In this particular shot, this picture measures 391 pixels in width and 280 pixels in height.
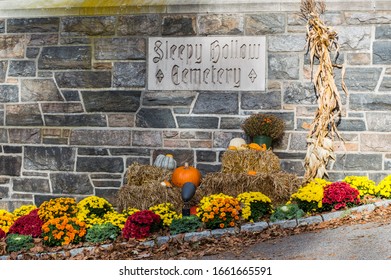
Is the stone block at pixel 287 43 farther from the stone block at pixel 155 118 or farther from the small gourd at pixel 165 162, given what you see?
the small gourd at pixel 165 162

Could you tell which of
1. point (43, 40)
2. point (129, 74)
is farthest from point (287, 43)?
point (43, 40)

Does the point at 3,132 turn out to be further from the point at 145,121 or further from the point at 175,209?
the point at 175,209

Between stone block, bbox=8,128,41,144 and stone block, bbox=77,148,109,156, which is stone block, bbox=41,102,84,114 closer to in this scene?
stone block, bbox=8,128,41,144

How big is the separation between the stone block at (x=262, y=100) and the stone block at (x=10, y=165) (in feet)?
10.3

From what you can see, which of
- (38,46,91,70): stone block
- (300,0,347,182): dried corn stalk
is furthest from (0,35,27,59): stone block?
(300,0,347,182): dried corn stalk

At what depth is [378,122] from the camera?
31.8 ft

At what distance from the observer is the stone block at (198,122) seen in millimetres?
9938

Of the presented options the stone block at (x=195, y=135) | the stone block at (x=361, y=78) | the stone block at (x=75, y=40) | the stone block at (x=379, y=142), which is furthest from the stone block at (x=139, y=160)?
the stone block at (x=379, y=142)

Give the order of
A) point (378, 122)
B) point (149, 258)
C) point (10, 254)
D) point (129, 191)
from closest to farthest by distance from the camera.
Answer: point (149, 258) → point (10, 254) → point (129, 191) → point (378, 122)

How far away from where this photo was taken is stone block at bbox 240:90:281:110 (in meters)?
9.80

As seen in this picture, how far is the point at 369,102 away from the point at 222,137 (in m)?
1.88

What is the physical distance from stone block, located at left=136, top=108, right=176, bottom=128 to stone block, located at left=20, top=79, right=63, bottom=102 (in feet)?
3.70

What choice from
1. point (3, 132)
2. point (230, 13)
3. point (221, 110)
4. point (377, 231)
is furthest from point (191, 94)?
point (377, 231)

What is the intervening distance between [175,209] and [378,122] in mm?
2783
